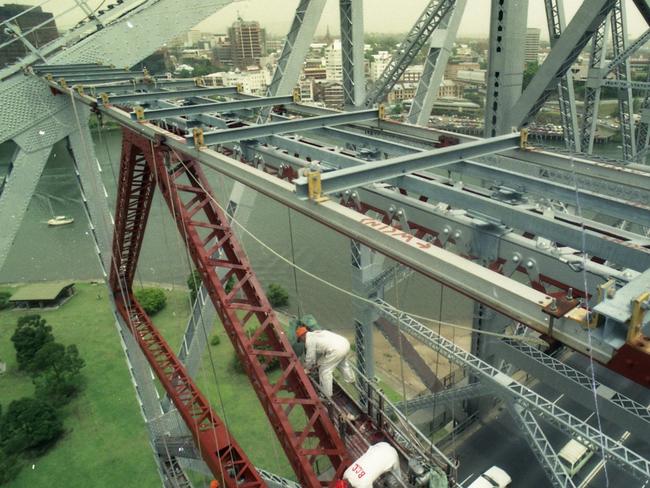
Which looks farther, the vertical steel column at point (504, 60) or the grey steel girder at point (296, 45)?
the grey steel girder at point (296, 45)

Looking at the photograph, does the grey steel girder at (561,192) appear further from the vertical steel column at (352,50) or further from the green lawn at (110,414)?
the green lawn at (110,414)

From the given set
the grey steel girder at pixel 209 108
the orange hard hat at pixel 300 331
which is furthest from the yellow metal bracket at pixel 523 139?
the grey steel girder at pixel 209 108

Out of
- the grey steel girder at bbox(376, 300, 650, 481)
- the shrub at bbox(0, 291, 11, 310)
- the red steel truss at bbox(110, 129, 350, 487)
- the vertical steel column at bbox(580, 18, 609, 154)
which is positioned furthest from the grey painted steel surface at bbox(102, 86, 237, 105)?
the shrub at bbox(0, 291, 11, 310)

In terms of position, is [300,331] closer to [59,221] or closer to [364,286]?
[364,286]

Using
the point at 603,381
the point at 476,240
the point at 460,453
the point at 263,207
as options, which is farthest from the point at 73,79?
the point at 263,207

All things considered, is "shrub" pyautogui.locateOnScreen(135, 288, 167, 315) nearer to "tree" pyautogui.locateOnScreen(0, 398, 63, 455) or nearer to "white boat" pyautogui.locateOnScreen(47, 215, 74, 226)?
"tree" pyautogui.locateOnScreen(0, 398, 63, 455)

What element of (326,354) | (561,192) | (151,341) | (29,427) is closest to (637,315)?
(561,192)

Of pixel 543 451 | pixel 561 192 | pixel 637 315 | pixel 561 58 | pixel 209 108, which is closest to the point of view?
pixel 637 315
